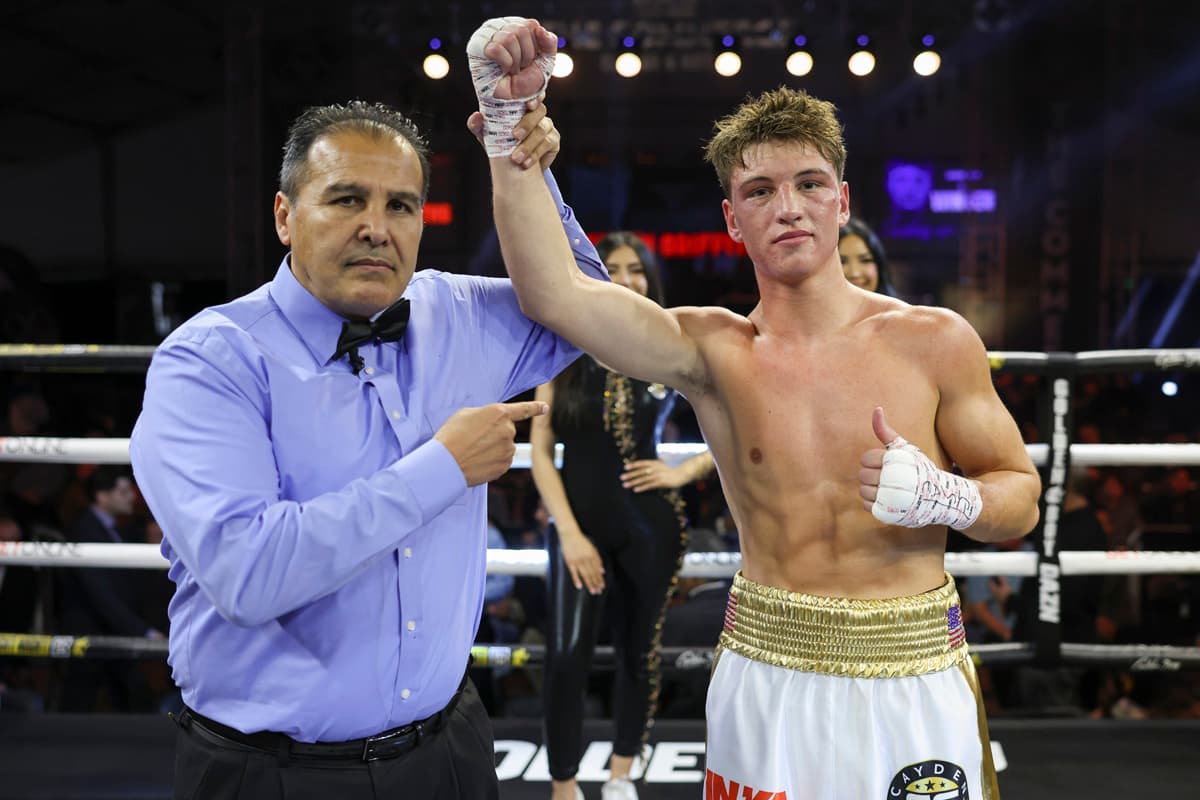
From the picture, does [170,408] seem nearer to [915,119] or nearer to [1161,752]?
[1161,752]

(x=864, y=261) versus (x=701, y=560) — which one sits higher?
(x=864, y=261)

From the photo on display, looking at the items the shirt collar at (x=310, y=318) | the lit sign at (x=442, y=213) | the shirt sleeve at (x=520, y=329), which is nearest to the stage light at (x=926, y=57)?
the lit sign at (x=442, y=213)

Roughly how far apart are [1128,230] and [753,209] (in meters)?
7.11

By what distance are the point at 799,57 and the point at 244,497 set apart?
6.25m

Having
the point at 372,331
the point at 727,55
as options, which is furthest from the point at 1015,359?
the point at 727,55

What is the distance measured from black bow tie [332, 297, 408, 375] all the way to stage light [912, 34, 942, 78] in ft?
19.6

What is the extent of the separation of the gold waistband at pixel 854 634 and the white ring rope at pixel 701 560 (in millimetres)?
1439

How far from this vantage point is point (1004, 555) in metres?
3.12

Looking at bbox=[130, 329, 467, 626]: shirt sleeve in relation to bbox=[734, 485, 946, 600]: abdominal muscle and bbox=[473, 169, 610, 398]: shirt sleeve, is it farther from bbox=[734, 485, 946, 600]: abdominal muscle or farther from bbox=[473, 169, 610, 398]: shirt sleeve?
bbox=[734, 485, 946, 600]: abdominal muscle

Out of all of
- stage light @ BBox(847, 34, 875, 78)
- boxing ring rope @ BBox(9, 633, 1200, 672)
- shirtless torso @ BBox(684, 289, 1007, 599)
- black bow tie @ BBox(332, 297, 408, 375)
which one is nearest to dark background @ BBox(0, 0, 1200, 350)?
stage light @ BBox(847, 34, 875, 78)

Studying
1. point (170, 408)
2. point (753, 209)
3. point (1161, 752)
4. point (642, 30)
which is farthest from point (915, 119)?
point (170, 408)

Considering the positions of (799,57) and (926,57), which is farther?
(799,57)

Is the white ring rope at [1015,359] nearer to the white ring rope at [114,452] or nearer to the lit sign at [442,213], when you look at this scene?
the white ring rope at [114,452]

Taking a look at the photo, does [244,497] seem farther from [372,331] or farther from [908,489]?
[908,489]
